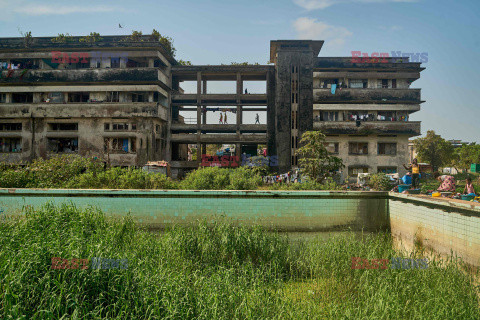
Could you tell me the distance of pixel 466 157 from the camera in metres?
51.3

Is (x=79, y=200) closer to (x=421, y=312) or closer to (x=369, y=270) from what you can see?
(x=369, y=270)

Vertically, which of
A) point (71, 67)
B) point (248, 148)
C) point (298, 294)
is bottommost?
point (298, 294)

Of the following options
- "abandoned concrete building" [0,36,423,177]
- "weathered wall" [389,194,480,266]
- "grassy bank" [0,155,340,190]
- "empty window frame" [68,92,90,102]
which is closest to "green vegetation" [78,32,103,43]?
"abandoned concrete building" [0,36,423,177]

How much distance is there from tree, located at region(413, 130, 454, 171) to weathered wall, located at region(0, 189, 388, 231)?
4298cm

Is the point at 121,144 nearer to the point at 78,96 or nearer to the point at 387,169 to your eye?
the point at 78,96

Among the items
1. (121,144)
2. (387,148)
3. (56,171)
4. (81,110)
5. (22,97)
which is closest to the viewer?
(56,171)

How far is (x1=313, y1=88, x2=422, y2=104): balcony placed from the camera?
3288cm

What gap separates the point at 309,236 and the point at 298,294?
2.98 metres

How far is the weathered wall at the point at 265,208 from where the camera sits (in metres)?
8.44

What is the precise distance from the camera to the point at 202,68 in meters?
34.3

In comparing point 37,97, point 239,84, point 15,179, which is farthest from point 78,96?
point 15,179

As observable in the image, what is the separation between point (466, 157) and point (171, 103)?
4915 cm

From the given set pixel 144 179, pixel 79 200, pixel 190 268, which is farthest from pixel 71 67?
pixel 190 268

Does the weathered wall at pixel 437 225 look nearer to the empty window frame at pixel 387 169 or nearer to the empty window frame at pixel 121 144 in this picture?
the empty window frame at pixel 387 169
